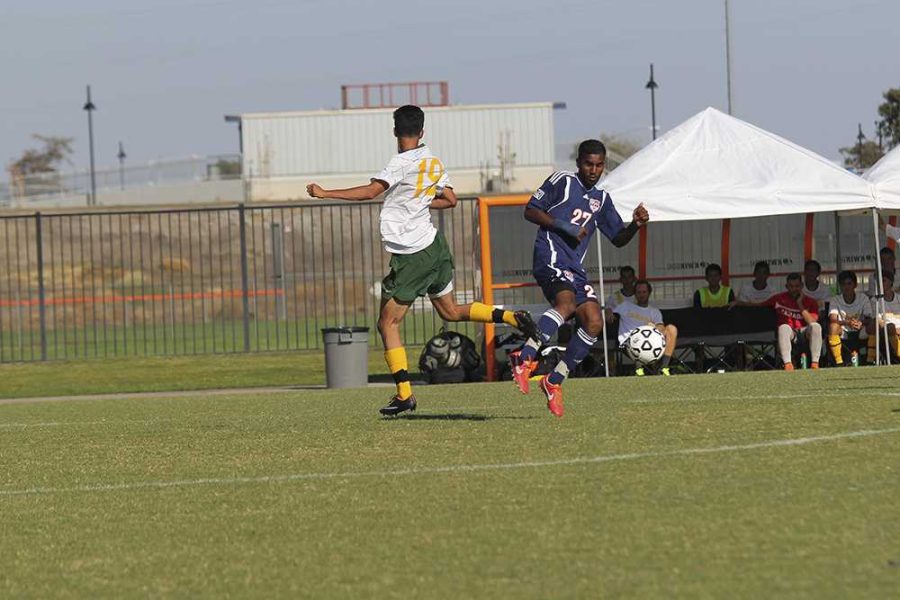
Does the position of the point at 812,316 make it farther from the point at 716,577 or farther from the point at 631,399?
the point at 716,577

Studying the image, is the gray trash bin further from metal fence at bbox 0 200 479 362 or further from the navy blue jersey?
the navy blue jersey

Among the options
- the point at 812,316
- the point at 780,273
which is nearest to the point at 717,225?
the point at 780,273

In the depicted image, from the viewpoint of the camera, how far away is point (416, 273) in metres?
11.5

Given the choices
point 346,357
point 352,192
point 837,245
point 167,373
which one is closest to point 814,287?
point 837,245

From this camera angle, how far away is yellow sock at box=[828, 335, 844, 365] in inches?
767

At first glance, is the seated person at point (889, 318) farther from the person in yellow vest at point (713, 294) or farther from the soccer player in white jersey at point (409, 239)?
the soccer player in white jersey at point (409, 239)

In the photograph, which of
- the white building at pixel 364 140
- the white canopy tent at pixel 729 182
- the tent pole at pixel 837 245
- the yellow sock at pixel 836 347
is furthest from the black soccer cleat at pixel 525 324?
the white building at pixel 364 140

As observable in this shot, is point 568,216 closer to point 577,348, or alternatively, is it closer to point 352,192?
point 577,348

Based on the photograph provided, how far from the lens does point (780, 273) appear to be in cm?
2227

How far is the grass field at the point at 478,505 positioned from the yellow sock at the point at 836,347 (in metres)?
7.73

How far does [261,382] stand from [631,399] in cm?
1035

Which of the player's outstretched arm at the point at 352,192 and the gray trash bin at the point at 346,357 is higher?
the player's outstretched arm at the point at 352,192

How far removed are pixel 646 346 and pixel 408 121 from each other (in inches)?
337

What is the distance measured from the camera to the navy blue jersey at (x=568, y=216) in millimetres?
11281
